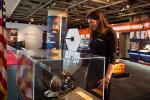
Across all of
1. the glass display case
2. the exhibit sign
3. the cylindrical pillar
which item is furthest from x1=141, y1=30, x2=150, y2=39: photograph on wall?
the glass display case

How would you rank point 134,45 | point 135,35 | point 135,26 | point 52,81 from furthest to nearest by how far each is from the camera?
point 134,45 < point 135,35 < point 135,26 < point 52,81

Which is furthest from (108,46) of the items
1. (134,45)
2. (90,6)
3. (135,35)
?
(134,45)

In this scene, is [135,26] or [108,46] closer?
[108,46]

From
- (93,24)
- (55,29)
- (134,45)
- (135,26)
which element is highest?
(135,26)

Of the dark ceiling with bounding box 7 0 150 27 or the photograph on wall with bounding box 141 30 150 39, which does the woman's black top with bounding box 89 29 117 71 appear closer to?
the dark ceiling with bounding box 7 0 150 27

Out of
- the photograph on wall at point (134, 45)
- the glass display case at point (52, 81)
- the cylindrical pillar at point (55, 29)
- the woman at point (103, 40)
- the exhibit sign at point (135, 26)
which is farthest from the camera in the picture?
the photograph on wall at point (134, 45)

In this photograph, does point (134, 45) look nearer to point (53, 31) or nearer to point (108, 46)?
point (53, 31)

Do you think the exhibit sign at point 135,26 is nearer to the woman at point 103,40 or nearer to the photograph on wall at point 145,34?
Answer: the photograph on wall at point 145,34

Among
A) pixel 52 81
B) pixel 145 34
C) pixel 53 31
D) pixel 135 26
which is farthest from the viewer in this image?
pixel 135 26

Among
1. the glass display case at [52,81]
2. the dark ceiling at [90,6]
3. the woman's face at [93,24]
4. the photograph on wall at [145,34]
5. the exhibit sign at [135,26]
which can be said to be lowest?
the glass display case at [52,81]

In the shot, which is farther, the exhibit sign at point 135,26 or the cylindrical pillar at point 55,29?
the exhibit sign at point 135,26

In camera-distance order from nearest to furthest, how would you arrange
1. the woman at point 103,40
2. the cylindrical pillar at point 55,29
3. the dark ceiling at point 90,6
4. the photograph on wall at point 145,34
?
the woman at point 103,40 < the dark ceiling at point 90,6 < the cylindrical pillar at point 55,29 < the photograph on wall at point 145,34

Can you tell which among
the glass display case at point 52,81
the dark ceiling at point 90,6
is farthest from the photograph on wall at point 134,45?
the glass display case at point 52,81

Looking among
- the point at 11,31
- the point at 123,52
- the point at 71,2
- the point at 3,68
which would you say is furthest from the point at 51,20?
the point at 11,31
